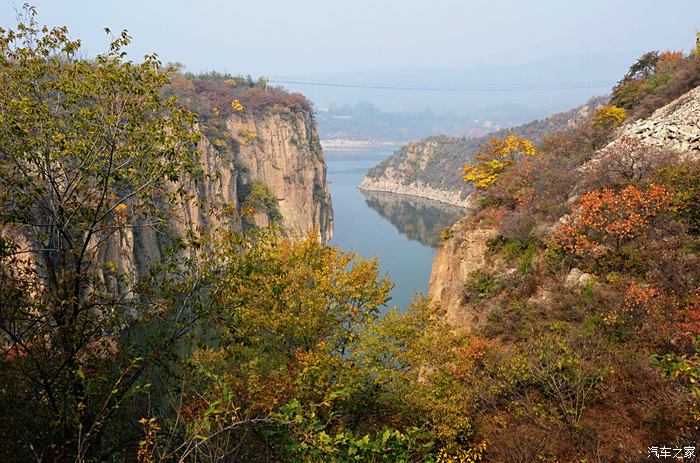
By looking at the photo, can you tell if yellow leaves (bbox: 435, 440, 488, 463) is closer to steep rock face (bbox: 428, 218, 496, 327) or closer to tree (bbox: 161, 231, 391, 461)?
tree (bbox: 161, 231, 391, 461)

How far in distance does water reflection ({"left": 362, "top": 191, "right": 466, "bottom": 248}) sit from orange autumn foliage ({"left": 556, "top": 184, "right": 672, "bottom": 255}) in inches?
2552

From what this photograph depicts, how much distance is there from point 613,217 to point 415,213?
104177mm

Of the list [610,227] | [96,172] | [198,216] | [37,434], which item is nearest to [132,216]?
[96,172]

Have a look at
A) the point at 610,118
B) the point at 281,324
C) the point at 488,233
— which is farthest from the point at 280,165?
the point at 281,324

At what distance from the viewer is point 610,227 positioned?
600 inches

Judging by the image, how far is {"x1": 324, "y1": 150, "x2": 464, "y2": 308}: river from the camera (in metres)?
63.0

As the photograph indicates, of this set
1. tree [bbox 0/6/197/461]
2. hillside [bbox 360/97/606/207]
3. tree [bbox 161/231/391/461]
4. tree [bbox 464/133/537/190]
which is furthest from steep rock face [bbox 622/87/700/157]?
hillside [bbox 360/97/606/207]

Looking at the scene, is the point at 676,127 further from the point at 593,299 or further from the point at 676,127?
the point at 593,299

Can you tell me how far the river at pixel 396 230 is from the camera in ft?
207

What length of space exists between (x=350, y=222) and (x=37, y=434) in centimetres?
10167

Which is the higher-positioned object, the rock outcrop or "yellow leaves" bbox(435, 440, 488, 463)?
the rock outcrop

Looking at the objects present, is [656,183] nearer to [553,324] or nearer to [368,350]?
[553,324]

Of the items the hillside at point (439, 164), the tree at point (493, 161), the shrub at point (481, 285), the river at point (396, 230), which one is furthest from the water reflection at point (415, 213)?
the shrub at point (481, 285)

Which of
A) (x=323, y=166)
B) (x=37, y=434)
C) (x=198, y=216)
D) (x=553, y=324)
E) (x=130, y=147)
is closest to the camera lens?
(x=37, y=434)
